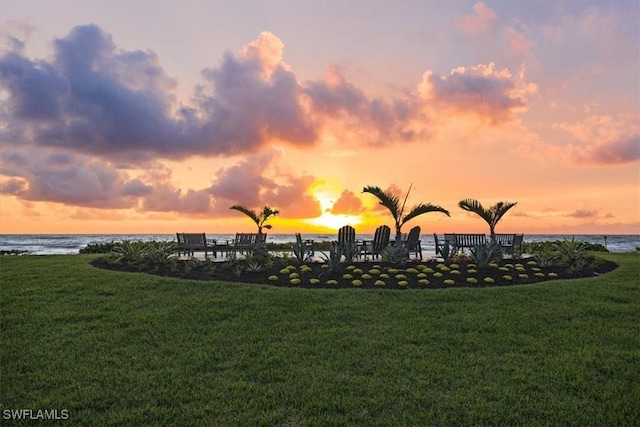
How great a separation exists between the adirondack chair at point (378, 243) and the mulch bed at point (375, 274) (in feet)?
7.90

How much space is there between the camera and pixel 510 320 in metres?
6.16

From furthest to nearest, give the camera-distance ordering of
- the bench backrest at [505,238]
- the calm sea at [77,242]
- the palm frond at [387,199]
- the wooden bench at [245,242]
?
1. the calm sea at [77,242]
2. the bench backrest at [505,238]
3. the wooden bench at [245,242]
4. the palm frond at [387,199]

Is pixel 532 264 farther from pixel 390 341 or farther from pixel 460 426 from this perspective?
pixel 460 426

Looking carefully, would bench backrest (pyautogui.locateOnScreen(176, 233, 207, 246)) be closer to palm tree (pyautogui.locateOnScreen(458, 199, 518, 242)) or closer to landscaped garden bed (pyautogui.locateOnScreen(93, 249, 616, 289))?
landscaped garden bed (pyautogui.locateOnScreen(93, 249, 616, 289))

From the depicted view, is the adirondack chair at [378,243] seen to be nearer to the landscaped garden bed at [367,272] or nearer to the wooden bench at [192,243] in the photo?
the landscaped garden bed at [367,272]

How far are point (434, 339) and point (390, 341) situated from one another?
554mm

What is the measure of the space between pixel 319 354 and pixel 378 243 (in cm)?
787

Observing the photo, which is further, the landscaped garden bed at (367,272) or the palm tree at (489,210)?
the palm tree at (489,210)

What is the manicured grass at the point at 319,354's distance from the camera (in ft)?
12.4

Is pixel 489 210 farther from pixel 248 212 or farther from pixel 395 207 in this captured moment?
pixel 248 212

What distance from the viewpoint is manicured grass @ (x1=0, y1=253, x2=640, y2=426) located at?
3.79 metres

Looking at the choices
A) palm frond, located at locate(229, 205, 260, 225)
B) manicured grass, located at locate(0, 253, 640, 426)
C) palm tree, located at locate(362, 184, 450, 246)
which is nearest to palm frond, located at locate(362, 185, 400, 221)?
palm tree, located at locate(362, 184, 450, 246)

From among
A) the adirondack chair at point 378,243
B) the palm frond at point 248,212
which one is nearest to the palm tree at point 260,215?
the palm frond at point 248,212

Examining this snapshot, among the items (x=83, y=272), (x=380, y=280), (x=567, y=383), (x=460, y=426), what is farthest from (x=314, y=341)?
(x=83, y=272)
